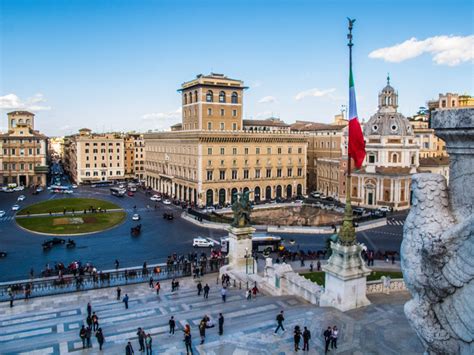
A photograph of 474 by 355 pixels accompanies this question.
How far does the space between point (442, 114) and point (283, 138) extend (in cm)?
5972

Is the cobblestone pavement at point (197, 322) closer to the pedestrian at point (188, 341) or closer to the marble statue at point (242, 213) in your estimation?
the pedestrian at point (188, 341)

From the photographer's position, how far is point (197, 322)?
17672 millimetres

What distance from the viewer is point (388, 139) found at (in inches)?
2318

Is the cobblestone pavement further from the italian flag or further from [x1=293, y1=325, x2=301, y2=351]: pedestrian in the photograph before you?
the italian flag

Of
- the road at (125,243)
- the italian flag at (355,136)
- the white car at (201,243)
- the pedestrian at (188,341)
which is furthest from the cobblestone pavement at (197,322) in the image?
the white car at (201,243)

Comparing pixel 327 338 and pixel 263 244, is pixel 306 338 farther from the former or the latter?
pixel 263 244

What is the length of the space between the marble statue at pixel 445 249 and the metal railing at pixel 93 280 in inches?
809

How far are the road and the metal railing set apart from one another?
4052 mm

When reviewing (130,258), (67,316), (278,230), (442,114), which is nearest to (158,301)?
(67,316)

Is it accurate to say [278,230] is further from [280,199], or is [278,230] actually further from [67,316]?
[67,316]

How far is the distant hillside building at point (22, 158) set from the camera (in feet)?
251

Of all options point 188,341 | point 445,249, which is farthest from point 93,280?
point 445,249

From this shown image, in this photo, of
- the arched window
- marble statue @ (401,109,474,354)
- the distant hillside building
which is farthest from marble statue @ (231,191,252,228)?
the distant hillside building

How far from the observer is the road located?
31.5 metres
